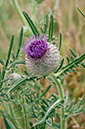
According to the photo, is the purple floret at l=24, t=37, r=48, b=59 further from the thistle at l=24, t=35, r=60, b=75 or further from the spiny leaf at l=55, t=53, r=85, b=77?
the spiny leaf at l=55, t=53, r=85, b=77

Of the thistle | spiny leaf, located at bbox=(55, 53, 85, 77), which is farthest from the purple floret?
spiny leaf, located at bbox=(55, 53, 85, 77)

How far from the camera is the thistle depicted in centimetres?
181

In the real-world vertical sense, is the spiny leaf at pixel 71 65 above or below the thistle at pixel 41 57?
below

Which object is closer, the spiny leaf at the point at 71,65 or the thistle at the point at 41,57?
the spiny leaf at the point at 71,65

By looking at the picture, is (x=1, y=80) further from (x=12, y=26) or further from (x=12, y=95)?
(x=12, y=26)

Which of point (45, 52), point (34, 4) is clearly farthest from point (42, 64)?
point (34, 4)

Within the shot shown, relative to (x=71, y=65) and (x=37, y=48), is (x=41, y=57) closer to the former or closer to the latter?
(x=37, y=48)

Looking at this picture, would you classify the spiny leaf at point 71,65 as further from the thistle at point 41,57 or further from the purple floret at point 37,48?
the purple floret at point 37,48

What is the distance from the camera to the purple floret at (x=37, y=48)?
183cm

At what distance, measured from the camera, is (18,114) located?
305cm

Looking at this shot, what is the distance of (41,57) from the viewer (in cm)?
185

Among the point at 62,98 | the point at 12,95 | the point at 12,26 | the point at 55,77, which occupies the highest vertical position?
the point at 12,26

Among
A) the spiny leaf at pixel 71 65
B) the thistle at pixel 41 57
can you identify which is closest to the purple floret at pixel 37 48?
the thistle at pixel 41 57

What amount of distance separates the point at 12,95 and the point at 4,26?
3.48 metres
